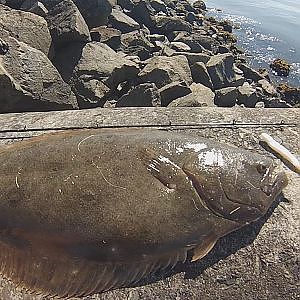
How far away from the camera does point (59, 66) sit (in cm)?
593

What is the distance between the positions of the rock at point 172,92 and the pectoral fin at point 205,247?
3.95 m

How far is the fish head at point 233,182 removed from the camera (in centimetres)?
221

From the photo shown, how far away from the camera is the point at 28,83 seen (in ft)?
14.6

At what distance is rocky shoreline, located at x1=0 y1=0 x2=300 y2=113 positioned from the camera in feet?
14.8

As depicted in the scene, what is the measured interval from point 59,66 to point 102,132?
372 cm

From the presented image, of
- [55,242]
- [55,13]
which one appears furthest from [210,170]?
[55,13]

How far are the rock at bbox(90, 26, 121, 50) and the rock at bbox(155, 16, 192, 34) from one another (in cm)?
431

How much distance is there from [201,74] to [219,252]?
578 centimetres

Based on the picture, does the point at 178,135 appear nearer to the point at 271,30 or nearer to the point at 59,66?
the point at 59,66

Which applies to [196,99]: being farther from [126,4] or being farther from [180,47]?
[126,4]

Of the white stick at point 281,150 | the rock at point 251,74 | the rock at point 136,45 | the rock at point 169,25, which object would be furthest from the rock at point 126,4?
the white stick at point 281,150

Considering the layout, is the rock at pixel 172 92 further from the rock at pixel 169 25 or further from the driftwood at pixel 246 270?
the rock at pixel 169 25

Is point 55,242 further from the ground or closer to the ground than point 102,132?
closer to the ground

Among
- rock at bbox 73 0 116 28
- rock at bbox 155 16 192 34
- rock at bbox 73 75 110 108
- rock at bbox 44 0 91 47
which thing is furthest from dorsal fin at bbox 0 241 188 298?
rock at bbox 155 16 192 34
